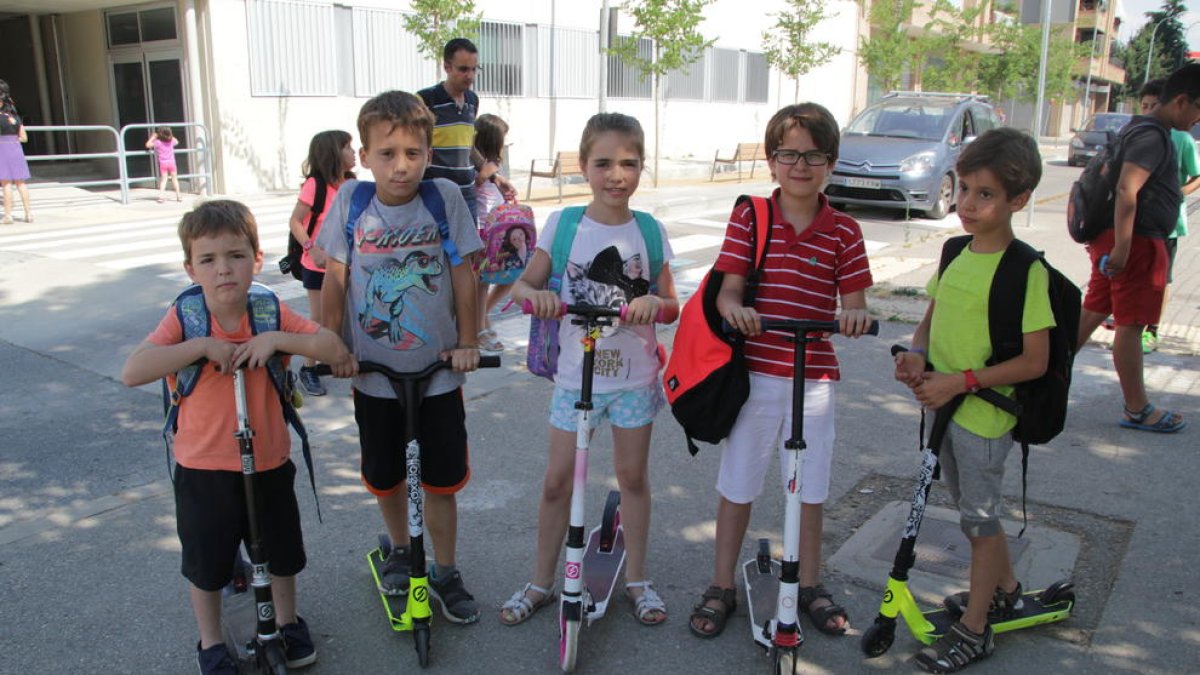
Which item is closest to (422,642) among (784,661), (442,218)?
(784,661)

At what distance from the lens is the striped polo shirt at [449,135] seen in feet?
22.6

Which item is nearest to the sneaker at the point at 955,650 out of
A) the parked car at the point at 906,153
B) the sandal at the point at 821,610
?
the sandal at the point at 821,610

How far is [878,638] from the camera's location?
124 inches

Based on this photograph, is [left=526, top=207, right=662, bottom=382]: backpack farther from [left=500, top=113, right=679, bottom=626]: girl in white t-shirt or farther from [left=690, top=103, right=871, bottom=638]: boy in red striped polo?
[left=690, top=103, right=871, bottom=638]: boy in red striped polo

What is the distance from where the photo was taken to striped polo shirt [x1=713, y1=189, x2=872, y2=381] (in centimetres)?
320

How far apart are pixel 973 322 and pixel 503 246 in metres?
4.16

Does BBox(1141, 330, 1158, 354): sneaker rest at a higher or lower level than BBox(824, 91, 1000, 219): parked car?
lower

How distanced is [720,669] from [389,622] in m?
1.18

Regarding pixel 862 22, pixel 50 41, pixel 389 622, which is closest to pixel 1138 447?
pixel 389 622

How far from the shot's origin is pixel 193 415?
115 inches

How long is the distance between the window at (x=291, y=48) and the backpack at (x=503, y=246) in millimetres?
11576

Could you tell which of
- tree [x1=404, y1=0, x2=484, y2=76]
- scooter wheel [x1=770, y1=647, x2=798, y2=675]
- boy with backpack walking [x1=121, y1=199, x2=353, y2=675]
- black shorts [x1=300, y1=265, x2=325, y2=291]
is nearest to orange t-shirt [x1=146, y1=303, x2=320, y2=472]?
boy with backpack walking [x1=121, y1=199, x2=353, y2=675]

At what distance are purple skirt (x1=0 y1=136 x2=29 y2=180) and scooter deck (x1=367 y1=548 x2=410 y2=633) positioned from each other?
11.4 m

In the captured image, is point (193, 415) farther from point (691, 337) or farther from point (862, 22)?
point (862, 22)
